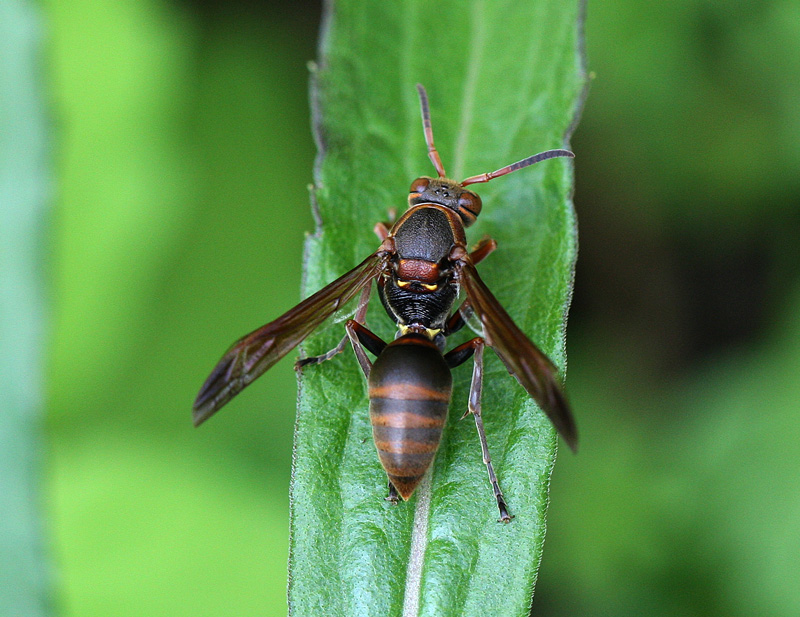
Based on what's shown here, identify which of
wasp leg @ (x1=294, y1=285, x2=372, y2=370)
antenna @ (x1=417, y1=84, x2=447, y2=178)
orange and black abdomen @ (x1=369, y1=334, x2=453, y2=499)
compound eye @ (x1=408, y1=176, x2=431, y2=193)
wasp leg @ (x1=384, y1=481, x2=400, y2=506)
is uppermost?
antenna @ (x1=417, y1=84, x2=447, y2=178)

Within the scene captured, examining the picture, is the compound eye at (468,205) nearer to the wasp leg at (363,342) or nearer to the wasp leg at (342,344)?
the wasp leg at (342,344)

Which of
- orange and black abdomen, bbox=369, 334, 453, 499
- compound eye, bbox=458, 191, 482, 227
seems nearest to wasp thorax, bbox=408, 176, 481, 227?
compound eye, bbox=458, 191, 482, 227

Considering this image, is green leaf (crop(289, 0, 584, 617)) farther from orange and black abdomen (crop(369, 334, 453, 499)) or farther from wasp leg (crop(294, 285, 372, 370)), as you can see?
orange and black abdomen (crop(369, 334, 453, 499))

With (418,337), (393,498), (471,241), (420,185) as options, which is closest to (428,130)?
(420,185)

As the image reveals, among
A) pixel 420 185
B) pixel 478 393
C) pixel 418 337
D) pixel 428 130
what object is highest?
pixel 428 130

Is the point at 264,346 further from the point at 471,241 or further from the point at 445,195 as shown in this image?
the point at 471,241

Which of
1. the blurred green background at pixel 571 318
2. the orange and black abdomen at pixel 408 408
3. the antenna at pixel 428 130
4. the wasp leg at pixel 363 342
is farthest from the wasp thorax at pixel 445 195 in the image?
the blurred green background at pixel 571 318

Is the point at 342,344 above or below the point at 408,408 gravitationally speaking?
above

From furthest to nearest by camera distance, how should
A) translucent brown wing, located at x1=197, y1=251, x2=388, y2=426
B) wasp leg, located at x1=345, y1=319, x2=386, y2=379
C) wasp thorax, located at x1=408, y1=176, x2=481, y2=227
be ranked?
wasp thorax, located at x1=408, y1=176, x2=481, y2=227 < wasp leg, located at x1=345, y1=319, x2=386, y2=379 < translucent brown wing, located at x1=197, y1=251, x2=388, y2=426
